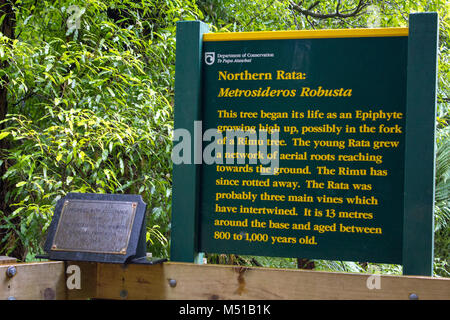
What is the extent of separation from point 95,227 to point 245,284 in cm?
68

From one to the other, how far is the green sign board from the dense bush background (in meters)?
0.98

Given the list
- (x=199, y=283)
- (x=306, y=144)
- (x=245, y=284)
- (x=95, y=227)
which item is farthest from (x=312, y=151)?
(x=95, y=227)

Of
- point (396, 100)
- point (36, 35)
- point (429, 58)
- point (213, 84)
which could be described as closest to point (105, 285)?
point (213, 84)

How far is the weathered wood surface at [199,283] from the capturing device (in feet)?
7.30

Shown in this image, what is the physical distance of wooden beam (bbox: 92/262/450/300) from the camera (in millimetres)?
2225

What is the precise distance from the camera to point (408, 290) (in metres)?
2.22

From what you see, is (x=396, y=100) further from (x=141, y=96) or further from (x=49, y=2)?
(x=49, y=2)

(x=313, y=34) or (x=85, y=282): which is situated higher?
(x=313, y=34)

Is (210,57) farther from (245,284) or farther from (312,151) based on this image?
(245,284)

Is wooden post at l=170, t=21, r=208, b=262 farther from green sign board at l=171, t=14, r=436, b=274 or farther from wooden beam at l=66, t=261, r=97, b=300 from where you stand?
wooden beam at l=66, t=261, r=97, b=300

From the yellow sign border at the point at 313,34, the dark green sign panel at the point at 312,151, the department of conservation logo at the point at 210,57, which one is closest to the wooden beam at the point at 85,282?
the dark green sign panel at the point at 312,151

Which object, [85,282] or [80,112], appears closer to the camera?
[85,282]

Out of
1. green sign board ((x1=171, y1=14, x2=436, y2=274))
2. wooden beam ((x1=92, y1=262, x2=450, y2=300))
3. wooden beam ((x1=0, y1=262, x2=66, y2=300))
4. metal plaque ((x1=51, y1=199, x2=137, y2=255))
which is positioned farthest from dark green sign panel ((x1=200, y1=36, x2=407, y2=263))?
wooden beam ((x1=0, y1=262, x2=66, y2=300))

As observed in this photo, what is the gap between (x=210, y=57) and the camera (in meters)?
2.61
